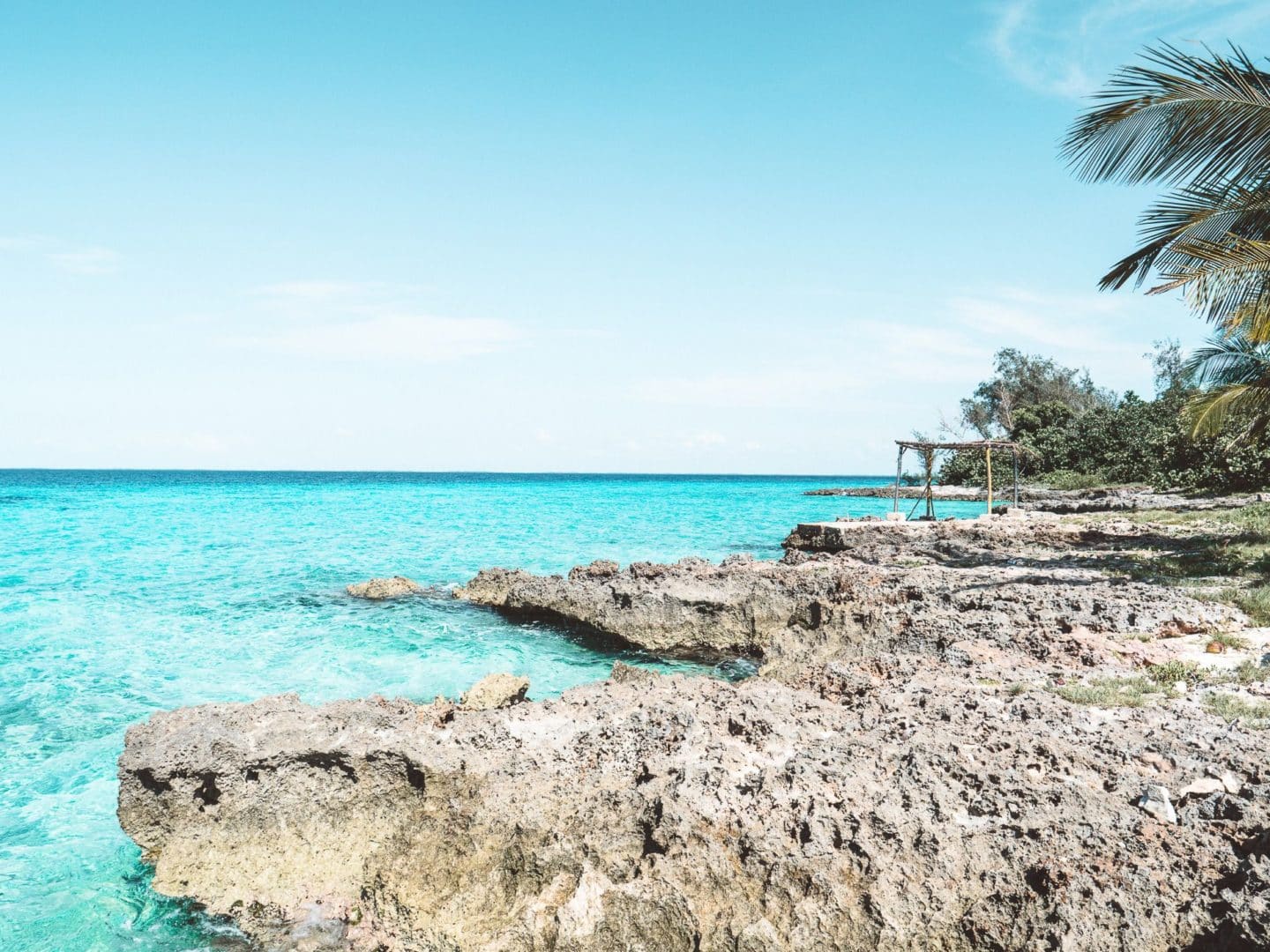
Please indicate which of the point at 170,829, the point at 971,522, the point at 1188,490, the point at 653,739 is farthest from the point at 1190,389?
the point at 170,829

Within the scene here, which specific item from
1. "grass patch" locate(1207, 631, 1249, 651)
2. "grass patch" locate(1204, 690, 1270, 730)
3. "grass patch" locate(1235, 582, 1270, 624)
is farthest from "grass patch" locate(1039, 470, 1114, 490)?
"grass patch" locate(1204, 690, 1270, 730)

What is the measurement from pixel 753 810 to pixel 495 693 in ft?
13.1

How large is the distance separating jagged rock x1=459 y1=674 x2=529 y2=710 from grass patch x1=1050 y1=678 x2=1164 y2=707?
4.97 meters

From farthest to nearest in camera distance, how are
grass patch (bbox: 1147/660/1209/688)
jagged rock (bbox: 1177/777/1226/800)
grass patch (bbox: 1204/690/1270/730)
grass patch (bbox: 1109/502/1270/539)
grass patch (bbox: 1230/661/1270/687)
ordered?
grass patch (bbox: 1109/502/1270/539)
grass patch (bbox: 1147/660/1209/688)
grass patch (bbox: 1230/661/1270/687)
grass patch (bbox: 1204/690/1270/730)
jagged rock (bbox: 1177/777/1226/800)

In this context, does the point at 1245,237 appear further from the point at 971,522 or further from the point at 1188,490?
the point at 1188,490

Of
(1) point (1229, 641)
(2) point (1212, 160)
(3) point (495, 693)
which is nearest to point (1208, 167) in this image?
(2) point (1212, 160)

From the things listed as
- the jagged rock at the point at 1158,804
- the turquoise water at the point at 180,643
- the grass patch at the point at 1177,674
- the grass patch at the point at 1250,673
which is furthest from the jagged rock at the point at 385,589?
the jagged rock at the point at 1158,804

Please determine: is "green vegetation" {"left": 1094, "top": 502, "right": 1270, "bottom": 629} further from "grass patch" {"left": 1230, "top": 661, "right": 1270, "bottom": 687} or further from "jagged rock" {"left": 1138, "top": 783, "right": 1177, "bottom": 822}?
"jagged rock" {"left": 1138, "top": 783, "right": 1177, "bottom": 822}

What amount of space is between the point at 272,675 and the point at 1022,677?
9.56m

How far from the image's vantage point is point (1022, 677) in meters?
6.98

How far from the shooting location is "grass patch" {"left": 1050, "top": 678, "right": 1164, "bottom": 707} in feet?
19.9

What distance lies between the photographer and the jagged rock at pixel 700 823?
12.5 feet

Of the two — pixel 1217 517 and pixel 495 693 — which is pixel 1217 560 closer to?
pixel 1217 517

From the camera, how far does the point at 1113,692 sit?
6.30m
